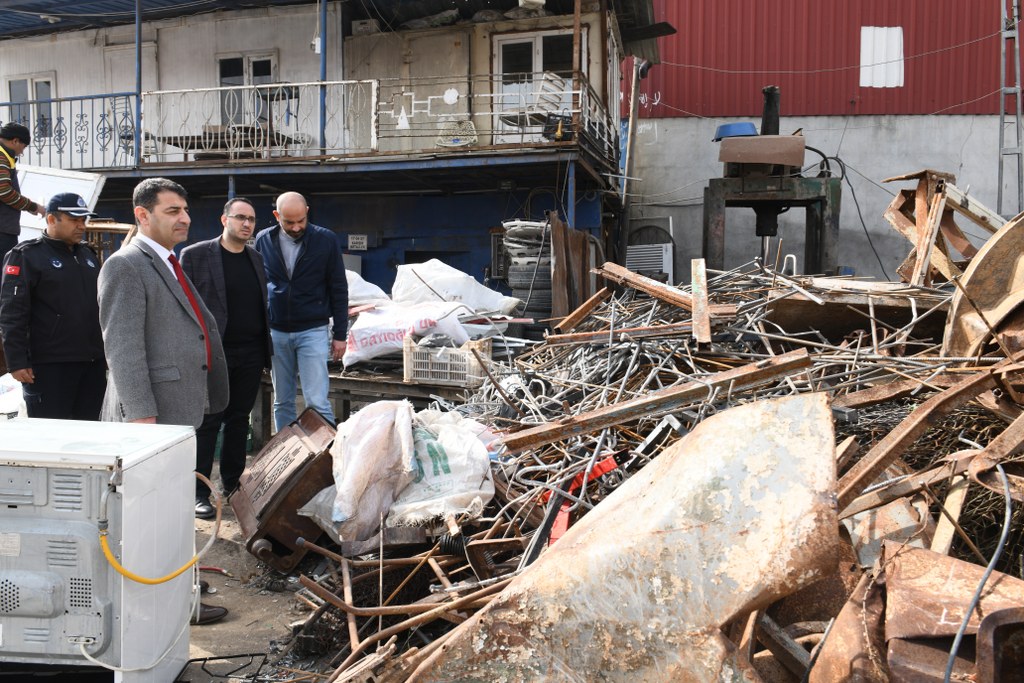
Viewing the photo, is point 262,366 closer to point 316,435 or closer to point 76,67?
point 316,435

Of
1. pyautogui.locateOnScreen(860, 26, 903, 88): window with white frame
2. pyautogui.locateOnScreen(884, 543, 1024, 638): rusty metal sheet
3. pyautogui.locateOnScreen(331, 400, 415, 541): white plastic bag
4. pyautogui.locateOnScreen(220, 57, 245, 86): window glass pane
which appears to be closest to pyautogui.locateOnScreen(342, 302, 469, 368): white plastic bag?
pyautogui.locateOnScreen(331, 400, 415, 541): white plastic bag

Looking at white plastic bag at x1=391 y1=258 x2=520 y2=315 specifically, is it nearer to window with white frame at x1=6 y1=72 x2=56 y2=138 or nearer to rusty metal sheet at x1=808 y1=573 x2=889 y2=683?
rusty metal sheet at x1=808 y1=573 x2=889 y2=683

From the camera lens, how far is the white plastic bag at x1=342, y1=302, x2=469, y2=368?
20.7ft

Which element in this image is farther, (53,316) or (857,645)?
(53,316)

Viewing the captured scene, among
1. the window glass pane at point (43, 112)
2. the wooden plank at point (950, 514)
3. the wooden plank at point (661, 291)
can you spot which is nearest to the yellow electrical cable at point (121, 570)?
the wooden plank at point (950, 514)

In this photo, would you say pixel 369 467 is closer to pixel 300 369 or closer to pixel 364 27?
pixel 300 369

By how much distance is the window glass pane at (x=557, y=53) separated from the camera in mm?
11234

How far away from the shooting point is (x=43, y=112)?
13.3 meters

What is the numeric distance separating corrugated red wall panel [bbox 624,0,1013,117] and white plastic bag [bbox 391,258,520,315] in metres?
8.75

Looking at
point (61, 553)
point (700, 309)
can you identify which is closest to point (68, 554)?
point (61, 553)

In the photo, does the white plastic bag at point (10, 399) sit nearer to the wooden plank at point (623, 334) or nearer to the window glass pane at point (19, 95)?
the wooden plank at point (623, 334)

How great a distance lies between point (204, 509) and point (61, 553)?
7.19ft

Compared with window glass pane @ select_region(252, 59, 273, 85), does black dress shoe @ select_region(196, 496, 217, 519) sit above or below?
below

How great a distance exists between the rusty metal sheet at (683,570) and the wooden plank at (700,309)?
2.31 m
